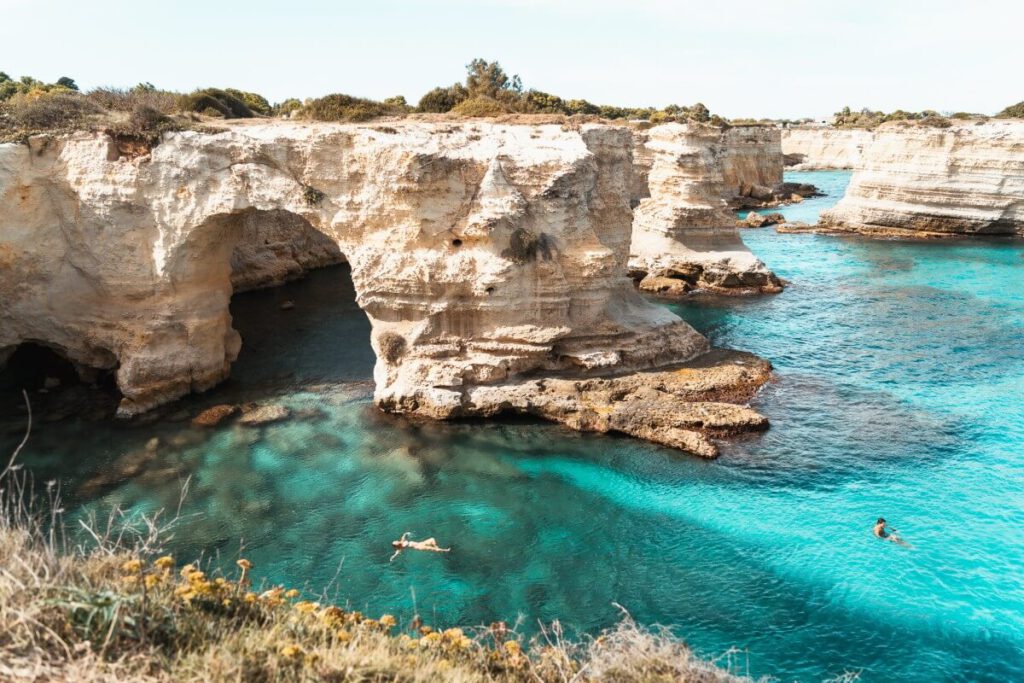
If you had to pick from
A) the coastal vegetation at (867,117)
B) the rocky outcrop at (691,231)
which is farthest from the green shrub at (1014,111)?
the rocky outcrop at (691,231)

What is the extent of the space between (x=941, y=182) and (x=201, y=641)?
4754cm

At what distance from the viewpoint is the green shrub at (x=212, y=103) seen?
2339cm

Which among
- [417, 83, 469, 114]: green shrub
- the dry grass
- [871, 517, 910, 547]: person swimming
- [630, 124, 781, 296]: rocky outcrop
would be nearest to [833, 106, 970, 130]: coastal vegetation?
[630, 124, 781, 296]: rocky outcrop

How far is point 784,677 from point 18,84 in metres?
37.2

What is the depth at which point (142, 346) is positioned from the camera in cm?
1811

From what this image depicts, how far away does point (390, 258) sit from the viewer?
683 inches

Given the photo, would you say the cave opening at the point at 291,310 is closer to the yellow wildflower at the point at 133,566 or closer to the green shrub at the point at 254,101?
→ the green shrub at the point at 254,101

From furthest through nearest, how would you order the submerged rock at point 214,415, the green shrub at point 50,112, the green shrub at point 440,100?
the green shrub at point 440,100, the green shrub at point 50,112, the submerged rock at point 214,415

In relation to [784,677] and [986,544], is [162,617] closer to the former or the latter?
Result: [784,677]

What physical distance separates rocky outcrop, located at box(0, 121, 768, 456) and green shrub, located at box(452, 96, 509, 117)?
3501mm

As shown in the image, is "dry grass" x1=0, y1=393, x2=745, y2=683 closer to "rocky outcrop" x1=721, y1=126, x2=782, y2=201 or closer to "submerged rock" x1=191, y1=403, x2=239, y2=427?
"submerged rock" x1=191, y1=403, x2=239, y2=427

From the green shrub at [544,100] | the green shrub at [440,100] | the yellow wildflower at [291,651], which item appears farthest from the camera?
the green shrub at [544,100]

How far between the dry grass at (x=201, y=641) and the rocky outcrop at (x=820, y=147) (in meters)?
87.2

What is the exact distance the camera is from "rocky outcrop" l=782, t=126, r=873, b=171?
82812mm
